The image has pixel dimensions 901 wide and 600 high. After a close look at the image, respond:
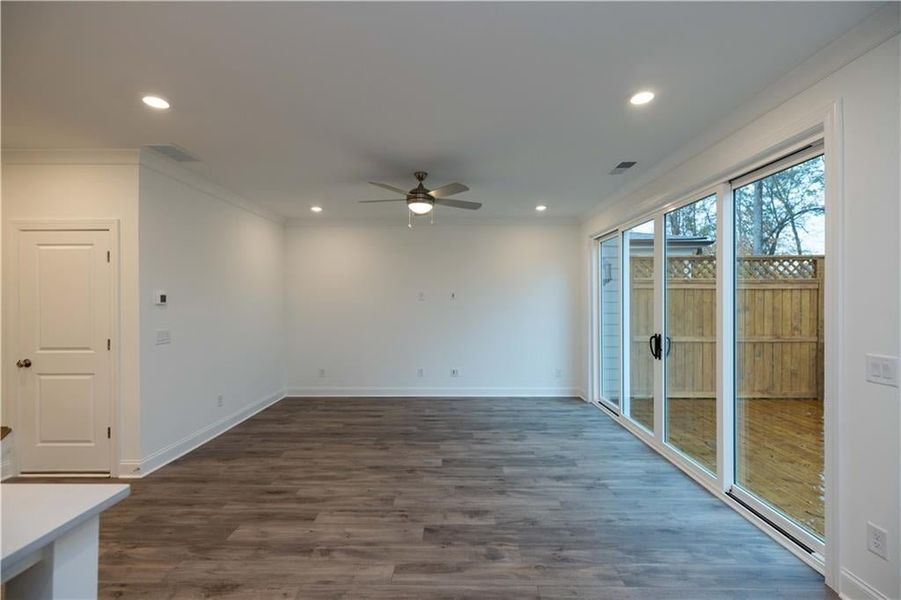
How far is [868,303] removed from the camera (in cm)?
187

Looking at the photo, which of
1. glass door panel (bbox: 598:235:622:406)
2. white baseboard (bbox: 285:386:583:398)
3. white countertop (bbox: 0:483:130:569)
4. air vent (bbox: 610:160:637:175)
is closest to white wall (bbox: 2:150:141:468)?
white countertop (bbox: 0:483:130:569)

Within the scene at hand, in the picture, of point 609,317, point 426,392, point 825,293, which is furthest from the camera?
point 426,392

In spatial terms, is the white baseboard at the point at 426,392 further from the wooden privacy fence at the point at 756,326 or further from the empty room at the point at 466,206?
the wooden privacy fence at the point at 756,326

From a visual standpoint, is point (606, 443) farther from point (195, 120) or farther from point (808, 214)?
point (195, 120)

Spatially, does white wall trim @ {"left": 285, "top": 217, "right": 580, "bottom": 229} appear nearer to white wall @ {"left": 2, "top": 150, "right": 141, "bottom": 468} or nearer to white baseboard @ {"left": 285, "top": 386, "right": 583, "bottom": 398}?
white baseboard @ {"left": 285, "top": 386, "right": 583, "bottom": 398}

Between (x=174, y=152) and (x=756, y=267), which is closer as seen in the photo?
(x=756, y=267)

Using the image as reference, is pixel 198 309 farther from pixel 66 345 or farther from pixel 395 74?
pixel 395 74

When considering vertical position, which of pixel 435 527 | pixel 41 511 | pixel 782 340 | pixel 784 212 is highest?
pixel 784 212

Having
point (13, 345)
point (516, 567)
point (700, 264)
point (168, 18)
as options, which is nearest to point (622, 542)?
point (516, 567)

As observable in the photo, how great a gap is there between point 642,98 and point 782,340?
1.89 m

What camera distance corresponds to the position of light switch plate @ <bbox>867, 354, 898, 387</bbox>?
176 centimetres

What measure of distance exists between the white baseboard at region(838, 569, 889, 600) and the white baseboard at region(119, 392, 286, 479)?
191 inches

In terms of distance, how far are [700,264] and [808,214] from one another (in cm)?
98

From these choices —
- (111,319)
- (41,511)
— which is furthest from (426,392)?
(41,511)
